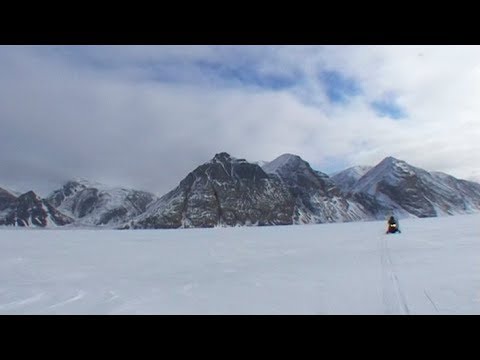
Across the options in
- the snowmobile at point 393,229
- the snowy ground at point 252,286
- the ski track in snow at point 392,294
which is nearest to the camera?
the ski track in snow at point 392,294

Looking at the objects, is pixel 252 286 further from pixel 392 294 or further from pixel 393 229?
pixel 393 229

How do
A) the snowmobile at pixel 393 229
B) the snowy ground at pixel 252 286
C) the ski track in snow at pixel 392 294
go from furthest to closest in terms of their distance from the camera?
the snowmobile at pixel 393 229, the snowy ground at pixel 252 286, the ski track in snow at pixel 392 294

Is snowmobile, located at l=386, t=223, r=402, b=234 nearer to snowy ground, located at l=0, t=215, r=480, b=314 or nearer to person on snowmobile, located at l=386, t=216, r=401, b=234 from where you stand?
→ person on snowmobile, located at l=386, t=216, r=401, b=234

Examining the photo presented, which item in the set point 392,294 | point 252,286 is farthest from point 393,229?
point 252,286

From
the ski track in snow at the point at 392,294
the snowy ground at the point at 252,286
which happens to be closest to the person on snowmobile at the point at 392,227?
the snowy ground at the point at 252,286

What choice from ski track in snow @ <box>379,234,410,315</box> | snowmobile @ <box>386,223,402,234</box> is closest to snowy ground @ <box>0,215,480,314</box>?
ski track in snow @ <box>379,234,410,315</box>

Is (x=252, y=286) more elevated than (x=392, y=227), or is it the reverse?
(x=392, y=227)

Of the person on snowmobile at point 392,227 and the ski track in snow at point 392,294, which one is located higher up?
the person on snowmobile at point 392,227

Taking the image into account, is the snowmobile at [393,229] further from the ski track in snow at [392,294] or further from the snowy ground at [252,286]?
the ski track in snow at [392,294]
